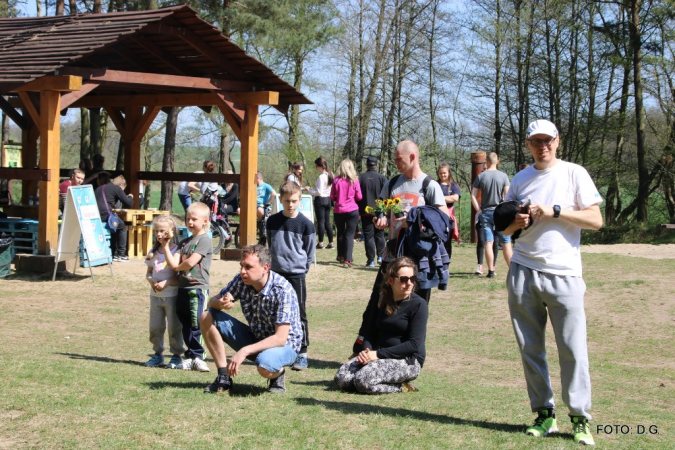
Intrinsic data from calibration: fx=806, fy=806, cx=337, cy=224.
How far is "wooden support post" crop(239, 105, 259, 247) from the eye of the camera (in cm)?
1531

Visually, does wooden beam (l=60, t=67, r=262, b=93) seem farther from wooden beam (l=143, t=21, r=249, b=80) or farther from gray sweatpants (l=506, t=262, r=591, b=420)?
gray sweatpants (l=506, t=262, r=591, b=420)

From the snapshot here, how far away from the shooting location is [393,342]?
610 cm

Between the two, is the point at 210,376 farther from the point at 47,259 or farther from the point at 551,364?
the point at 47,259

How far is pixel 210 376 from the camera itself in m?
6.60

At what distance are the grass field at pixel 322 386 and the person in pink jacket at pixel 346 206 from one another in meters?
3.28

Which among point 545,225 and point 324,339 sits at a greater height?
point 545,225

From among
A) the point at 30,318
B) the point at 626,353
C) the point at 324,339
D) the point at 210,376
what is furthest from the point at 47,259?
the point at 626,353

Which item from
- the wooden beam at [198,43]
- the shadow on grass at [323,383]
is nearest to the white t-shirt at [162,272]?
the shadow on grass at [323,383]

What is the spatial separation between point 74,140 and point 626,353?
43.0m

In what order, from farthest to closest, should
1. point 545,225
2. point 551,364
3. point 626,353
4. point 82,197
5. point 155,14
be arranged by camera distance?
1. point 155,14
2. point 82,197
3. point 626,353
4. point 551,364
5. point 545,225

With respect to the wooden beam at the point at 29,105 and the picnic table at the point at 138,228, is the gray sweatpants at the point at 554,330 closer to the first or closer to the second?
the wooden beam at the point at 29,105

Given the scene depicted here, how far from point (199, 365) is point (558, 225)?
3.55 m

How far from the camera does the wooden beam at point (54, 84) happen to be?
40.4 feet

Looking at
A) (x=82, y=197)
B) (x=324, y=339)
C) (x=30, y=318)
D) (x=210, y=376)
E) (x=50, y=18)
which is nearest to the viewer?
(x=210, y=376)
